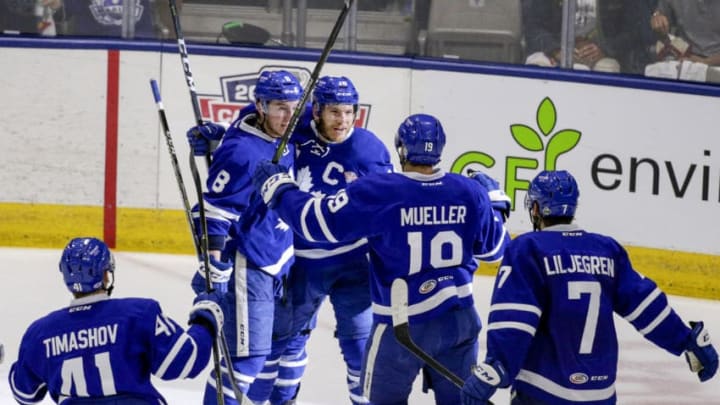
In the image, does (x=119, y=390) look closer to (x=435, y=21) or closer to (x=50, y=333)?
(x=50, y=333)

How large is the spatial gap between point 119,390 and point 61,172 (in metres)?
4.52

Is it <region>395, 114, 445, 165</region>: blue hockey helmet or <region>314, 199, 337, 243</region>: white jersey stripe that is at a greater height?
<region>395, 114, 445, 165</region>: blue hockey helmet

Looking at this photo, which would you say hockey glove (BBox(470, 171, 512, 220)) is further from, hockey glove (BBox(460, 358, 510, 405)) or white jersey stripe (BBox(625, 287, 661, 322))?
hockey glove (BBox(460, 358, 510, 405))

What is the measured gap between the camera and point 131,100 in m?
7.91

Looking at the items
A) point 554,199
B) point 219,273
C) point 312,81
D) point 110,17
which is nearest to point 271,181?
point 312,81

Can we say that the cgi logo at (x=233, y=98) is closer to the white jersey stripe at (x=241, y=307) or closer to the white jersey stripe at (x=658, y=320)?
the white jersey stripe at (x=241, y=307)

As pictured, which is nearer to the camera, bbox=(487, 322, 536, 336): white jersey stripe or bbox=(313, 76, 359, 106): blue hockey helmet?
→ bbox=(487, 322, 536, 336): white jersey stripe

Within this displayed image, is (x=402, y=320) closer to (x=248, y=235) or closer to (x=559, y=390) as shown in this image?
(x=559, y=390)

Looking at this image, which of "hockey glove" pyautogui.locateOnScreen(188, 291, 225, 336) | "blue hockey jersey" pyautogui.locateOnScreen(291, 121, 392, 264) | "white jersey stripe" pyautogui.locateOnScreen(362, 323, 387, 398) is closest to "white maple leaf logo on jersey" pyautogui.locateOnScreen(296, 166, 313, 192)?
"blue hockey jersey" pyautogui.locateOnScreen(291, 121, 392, 264)

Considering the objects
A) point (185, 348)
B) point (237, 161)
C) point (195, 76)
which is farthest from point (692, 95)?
point (185, 348)

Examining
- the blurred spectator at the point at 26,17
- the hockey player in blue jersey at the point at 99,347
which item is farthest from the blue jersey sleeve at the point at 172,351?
the blurred spectator at the point at 26,17

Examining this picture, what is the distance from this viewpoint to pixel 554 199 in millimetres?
3953

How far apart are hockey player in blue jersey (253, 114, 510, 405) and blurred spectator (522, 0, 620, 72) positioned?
3320 mm

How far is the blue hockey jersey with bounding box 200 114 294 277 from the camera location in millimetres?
4883
